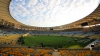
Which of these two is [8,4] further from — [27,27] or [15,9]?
[27,27]

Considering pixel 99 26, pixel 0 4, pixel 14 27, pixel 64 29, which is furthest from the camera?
pixel 64 29

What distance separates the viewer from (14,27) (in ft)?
210

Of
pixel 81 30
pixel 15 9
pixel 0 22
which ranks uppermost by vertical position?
pixel 15 9

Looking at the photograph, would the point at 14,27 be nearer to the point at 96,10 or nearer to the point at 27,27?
the point at 27,27

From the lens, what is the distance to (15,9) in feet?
151

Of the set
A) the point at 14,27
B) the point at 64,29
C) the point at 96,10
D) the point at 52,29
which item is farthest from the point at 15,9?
the point at 52,29

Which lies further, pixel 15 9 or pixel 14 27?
pixel 14 27

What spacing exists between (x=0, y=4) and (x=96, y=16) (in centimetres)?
3267

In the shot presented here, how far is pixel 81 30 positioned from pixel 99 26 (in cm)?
1406

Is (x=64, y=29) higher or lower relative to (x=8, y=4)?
lower

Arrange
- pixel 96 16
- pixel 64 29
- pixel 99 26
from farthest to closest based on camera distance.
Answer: pixel 64 29
pixel 96 16
pixel 99 26

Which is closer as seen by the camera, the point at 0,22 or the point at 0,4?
the point at 0,4

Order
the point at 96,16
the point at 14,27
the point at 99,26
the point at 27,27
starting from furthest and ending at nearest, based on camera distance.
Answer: the point at 27,27 → the point at 14,27 → the point at 96,16 → the point at 99,26

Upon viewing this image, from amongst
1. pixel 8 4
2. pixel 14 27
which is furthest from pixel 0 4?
pixel 14 27
